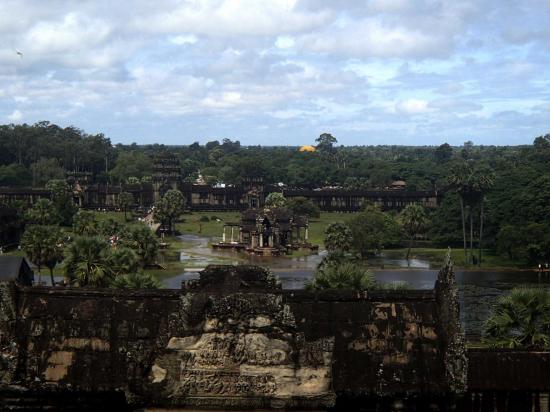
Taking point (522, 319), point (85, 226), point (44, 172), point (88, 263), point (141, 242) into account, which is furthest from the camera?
point (44, 172)

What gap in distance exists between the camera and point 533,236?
91.3 m

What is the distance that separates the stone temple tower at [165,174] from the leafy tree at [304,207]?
2856cm

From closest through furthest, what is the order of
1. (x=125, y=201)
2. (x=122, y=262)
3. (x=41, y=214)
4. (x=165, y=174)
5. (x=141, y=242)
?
(x=122, y=262), (x=141, y=242), (x=41, y=214), (x=125, y=201), (x=165, y=174)

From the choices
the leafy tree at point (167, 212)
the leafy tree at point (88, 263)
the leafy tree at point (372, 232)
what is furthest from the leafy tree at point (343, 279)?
the leafy tree at point (167, 212)

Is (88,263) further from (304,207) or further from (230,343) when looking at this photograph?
(304,207)

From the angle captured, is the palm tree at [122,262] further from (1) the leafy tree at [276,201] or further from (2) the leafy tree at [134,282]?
(1) the leafy tree at [276,201]

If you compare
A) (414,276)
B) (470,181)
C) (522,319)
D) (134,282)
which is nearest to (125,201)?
(470,181)

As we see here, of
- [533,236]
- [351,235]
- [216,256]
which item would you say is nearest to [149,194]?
[216,256]

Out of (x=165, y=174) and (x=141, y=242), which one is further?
(x=165, y=174)

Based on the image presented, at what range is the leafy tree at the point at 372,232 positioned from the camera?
3895 inches

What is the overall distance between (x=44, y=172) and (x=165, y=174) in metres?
33.2

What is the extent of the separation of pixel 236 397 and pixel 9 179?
16284 centimetres

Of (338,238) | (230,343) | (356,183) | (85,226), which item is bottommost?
(338,238)

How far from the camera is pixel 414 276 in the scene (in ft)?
267
